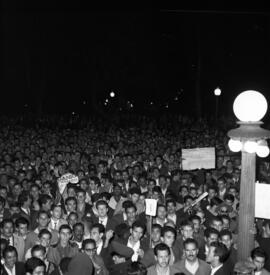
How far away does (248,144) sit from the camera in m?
6.05

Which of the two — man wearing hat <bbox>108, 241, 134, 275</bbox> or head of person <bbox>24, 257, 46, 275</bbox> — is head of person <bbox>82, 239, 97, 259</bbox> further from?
head of person <bbox>24, 257, 46, 275</bbox>

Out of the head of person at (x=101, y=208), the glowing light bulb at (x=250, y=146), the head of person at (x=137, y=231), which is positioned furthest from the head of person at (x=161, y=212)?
the glowing light bulb at (x=250, y=146)

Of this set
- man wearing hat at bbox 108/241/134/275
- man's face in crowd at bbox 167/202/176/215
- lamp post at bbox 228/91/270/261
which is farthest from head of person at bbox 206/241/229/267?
man's face in crowd at bbox 167/202/176/215

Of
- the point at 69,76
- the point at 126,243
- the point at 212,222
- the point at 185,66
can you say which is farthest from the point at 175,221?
the point at 69,76

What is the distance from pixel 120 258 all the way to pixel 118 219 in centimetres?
234

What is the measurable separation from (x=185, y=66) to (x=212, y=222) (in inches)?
1911

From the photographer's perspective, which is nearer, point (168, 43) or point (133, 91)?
point (168, 43)

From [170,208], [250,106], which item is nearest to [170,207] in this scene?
[170,208]

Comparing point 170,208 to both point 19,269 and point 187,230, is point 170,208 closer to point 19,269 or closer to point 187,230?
point 187,230

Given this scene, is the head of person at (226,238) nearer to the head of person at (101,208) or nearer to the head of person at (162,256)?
the head of person at (162,256)

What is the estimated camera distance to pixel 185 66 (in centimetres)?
5666

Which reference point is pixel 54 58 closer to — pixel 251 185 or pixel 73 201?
pixel 73 201

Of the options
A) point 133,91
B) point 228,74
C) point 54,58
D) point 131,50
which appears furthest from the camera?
A: point 133,91

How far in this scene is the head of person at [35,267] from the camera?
6.74 meters
